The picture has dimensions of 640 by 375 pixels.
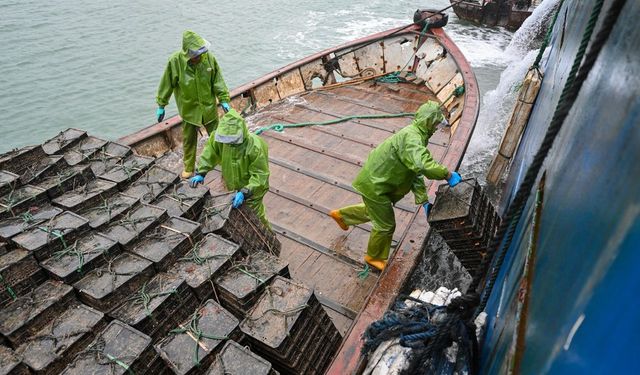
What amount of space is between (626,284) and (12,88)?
16.7 metres

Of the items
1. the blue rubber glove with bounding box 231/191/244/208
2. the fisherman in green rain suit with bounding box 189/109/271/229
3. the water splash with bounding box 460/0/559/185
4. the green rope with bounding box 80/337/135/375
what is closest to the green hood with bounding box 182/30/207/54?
the fisherman in green rain suit with bounding box 189/109/271/229

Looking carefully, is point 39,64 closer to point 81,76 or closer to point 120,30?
point 81,76

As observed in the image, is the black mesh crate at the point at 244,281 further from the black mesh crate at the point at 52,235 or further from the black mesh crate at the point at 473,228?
the black mesh crate at the point at 473,228

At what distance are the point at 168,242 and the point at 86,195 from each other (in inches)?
46.5

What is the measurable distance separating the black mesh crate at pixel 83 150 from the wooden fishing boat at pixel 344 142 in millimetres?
952

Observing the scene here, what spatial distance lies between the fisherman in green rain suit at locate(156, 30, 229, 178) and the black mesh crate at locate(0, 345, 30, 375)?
3.68 metres

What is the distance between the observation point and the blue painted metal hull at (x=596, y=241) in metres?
0.92

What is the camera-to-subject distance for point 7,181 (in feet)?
13.5

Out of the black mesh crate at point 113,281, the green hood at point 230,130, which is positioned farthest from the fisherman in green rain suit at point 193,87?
the black mesh crate at point 113,281

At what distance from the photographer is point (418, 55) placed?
9.78 m

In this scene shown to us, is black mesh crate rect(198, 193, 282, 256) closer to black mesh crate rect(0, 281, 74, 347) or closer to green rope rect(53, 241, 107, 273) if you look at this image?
green rope rect(53, 241, 107, 273)

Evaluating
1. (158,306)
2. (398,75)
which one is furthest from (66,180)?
(398,75)

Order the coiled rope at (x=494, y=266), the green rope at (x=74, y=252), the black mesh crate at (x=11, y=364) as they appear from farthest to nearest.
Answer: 1. the green rope at (x=74, y=252)
2. the black mesh crate at (x=11, y=364)
3. the coiled rope at (x=494, y=266)

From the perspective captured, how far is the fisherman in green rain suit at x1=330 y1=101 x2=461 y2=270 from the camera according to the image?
4.03 metres
